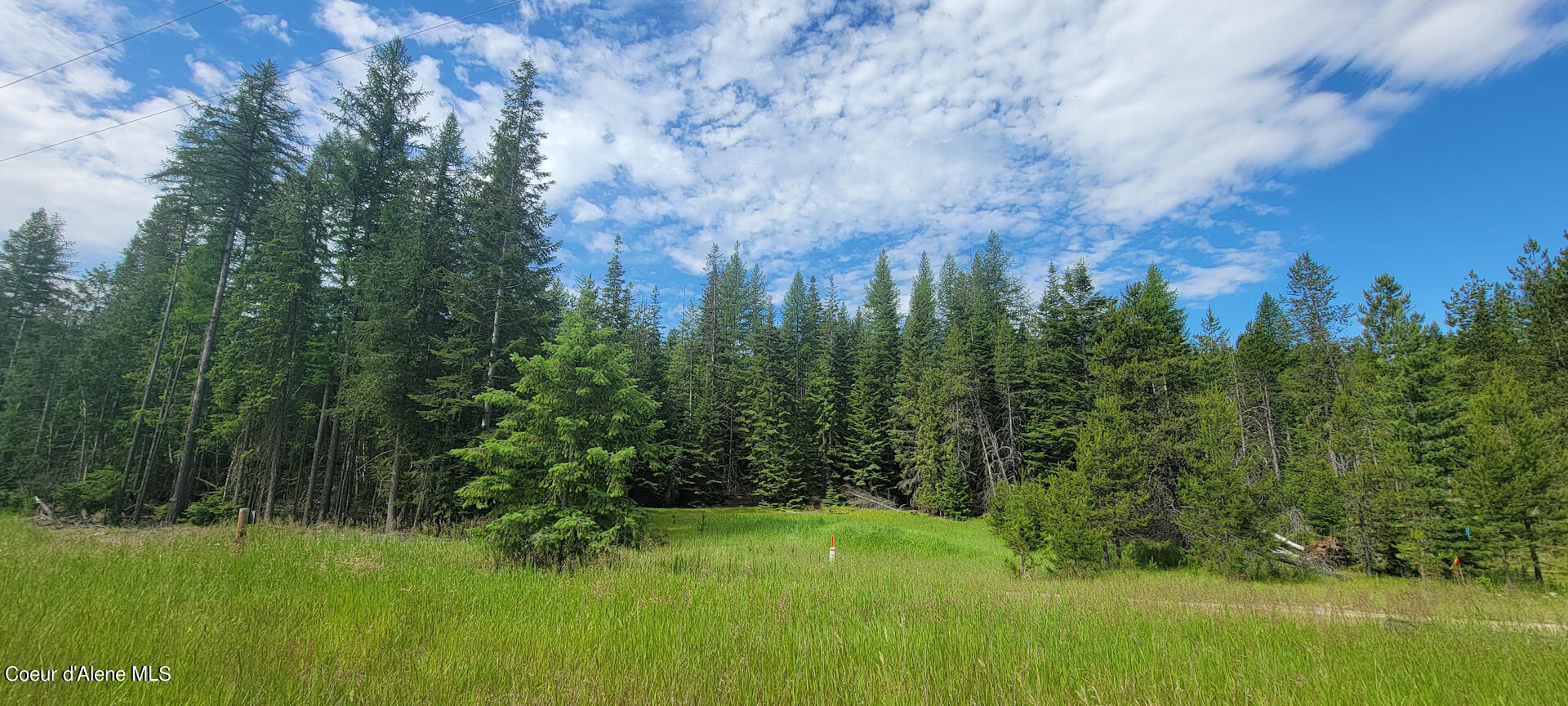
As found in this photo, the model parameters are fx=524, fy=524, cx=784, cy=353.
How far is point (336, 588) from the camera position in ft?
20.8

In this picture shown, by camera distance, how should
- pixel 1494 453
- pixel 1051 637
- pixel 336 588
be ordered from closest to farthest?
pixel 1051 637, pixel 336 588, pixel 1494 453

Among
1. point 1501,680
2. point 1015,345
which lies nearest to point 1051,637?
point 1501,680

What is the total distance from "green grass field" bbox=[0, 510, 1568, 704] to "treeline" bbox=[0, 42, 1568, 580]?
4.99 m

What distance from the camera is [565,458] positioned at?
38.2 feet

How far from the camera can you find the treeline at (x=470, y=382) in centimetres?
1638

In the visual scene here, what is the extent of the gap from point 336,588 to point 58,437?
3711 cm

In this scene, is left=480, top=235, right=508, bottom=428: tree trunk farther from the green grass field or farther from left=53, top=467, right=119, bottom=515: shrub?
left=53, top=467, right=119, bottom=515: shrub

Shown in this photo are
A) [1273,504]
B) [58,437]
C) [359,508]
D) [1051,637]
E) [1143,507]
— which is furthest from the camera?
[58,437]

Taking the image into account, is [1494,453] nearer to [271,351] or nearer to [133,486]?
[271,351]

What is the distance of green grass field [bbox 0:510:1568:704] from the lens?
352cm

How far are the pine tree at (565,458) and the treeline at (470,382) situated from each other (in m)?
0.21

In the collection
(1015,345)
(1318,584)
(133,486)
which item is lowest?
(1318,584)

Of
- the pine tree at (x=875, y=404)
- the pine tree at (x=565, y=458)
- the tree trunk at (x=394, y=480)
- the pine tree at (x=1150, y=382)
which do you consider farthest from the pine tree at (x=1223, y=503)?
the tree trunk at (x=394, y=480)

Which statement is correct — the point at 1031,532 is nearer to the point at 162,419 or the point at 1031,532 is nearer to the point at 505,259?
the point at 505,259
